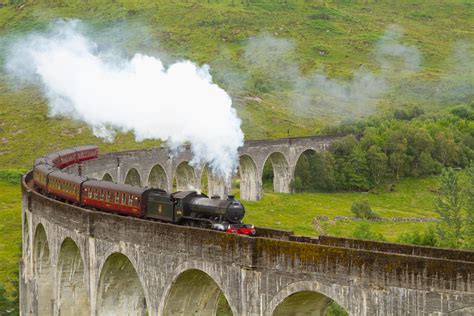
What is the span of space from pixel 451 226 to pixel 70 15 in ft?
439

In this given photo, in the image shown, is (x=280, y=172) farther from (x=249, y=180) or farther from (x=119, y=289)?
(x=119, y=289)

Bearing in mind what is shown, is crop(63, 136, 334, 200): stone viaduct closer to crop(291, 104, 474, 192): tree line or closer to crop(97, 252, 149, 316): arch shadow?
crop(291, 104, 474, 192): tree line

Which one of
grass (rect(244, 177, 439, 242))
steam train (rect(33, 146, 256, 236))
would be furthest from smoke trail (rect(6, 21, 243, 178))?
steam train (rect(33, 146, 256, 236))

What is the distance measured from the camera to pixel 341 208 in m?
79.5

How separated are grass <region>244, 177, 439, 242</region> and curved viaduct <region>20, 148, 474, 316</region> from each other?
1146 inches

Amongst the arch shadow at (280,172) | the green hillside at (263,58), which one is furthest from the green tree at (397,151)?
the green hillside at (263,58)

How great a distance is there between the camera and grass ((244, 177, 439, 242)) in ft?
219

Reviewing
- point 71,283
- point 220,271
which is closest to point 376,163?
point 71,283

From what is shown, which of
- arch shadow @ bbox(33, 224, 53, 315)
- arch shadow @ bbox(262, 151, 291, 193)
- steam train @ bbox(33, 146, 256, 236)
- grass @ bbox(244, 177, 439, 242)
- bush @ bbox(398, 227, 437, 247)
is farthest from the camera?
arch shadow @ bbox(262, 151, 291, 193)

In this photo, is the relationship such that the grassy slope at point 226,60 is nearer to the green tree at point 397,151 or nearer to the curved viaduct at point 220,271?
the green tree at point 397,151

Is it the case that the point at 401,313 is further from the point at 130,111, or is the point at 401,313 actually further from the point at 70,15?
the point at 70,15

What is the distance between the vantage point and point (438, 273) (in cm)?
2053

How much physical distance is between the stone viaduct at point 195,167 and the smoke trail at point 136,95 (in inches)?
84.4

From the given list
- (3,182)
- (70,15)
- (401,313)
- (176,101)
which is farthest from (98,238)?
(70,15)
